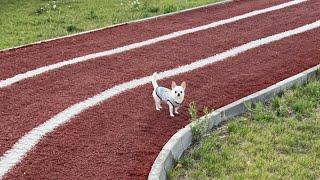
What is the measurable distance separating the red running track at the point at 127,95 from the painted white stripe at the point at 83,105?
0.10m

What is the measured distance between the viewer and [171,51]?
10883 mm

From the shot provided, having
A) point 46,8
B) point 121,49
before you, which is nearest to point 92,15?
point 46,8

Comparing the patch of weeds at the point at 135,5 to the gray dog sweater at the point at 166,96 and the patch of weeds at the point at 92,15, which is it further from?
the gray dog sweater at the point at 166,96

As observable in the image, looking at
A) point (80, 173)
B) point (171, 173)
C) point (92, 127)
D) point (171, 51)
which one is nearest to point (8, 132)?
point (92, 127)

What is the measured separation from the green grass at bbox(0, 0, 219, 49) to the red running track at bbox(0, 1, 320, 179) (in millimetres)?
1038

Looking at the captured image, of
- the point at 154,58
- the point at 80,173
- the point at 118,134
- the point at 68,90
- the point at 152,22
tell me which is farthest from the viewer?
the point at 152,22

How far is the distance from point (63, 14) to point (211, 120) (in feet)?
25.4

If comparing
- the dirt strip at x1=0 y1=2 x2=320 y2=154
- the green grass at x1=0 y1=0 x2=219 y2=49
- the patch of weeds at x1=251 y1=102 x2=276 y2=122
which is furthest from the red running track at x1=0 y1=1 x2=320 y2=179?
the green grass at x1=0 y1=0 x2=219 y2=49

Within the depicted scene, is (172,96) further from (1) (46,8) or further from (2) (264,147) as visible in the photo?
(1) (46,8)

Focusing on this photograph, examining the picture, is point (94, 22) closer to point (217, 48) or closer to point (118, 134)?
point (217, 48)

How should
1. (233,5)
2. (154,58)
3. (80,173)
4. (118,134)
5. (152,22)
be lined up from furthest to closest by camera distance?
1. (233,5)
2. (152,22)
3. (154,58)
4. (118,134)
5. (80,173)

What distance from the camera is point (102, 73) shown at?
948 cm

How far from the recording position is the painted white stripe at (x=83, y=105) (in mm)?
6570

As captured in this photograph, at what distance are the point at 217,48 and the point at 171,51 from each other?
826mm
